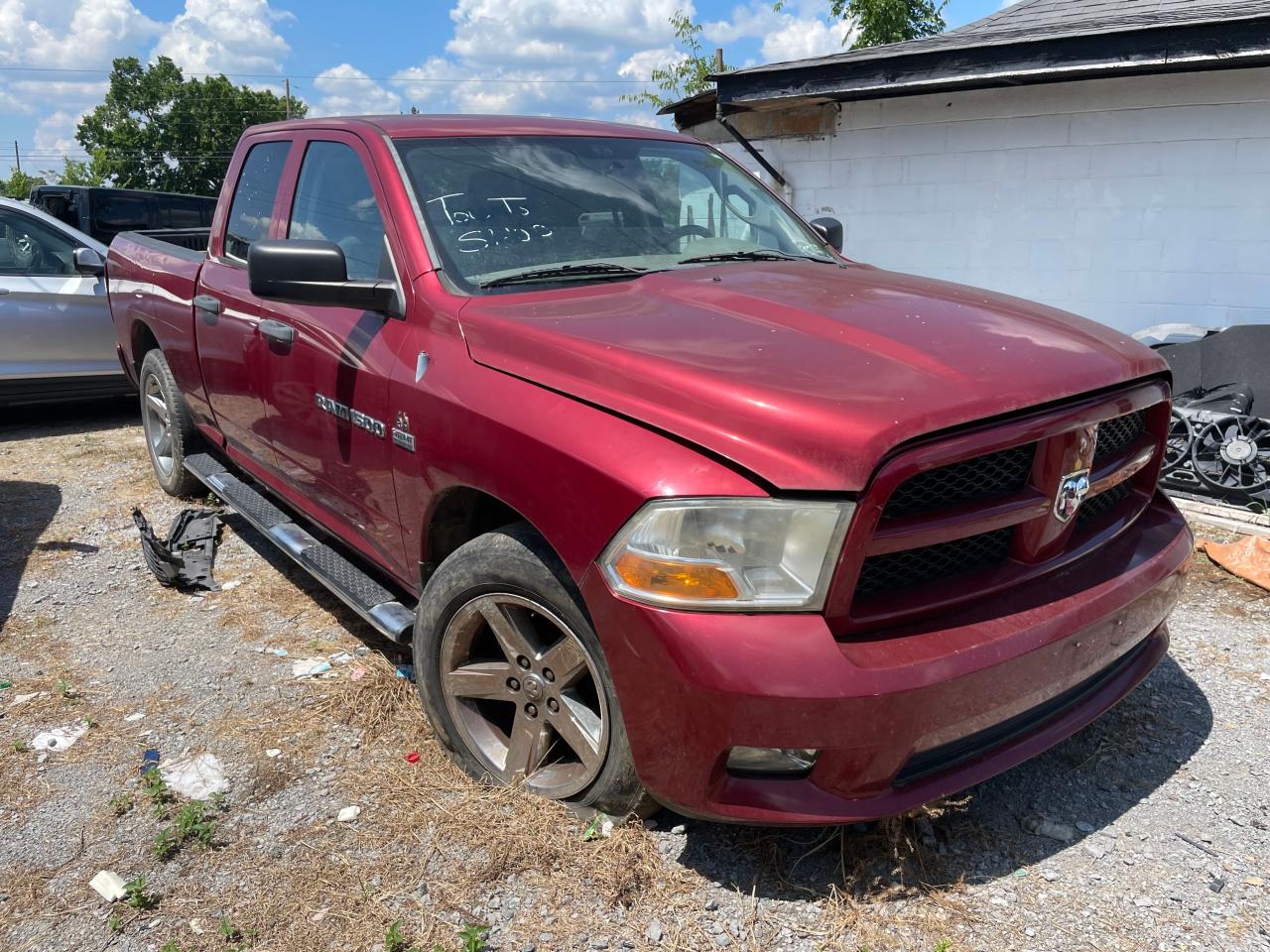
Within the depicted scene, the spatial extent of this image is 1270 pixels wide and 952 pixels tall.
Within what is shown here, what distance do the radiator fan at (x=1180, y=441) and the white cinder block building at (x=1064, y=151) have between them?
2500 millimetres

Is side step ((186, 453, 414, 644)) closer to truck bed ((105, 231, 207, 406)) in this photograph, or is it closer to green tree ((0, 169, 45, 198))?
truck bed ((105, 231, 207, 406))

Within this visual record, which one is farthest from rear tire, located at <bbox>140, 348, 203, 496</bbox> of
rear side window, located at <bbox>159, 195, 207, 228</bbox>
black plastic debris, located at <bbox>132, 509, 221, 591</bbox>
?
rear side window, located at <bbox>159, 195, 207, 228</bbox>

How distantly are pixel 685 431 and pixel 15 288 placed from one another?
704cm

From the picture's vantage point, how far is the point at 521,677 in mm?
2672

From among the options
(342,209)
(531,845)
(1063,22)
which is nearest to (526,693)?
(531,845)

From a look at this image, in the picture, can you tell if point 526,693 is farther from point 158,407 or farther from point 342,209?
point 158,407

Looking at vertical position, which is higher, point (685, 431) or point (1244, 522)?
point (685, 431)

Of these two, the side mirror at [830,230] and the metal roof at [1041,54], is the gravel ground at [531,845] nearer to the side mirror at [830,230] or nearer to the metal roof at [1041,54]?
the side mirror at [830,230]

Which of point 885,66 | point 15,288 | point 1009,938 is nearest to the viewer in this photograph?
point 1009,938

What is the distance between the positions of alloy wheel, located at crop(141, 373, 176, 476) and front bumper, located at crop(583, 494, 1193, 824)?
410 centimetres

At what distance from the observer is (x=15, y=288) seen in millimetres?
7254

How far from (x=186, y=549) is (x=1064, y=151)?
7.22 metres

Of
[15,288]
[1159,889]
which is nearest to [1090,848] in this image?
[1159,889]

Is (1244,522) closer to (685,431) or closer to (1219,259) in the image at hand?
(1219,259)
